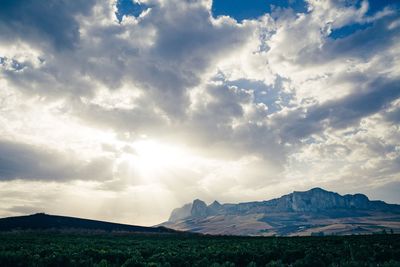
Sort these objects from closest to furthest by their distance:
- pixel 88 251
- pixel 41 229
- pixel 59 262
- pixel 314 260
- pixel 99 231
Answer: pixel 314 260 < pixel 59 262 < pixel 88 251 < pixel 41 229 < pixel 99 231

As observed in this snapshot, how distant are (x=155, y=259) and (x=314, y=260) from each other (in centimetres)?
1358

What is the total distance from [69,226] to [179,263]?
10961cm

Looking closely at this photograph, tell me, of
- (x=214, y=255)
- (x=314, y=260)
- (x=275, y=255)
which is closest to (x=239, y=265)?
(x=214, y=255)

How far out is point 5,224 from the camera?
109 meters

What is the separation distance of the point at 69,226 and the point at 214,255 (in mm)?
107652

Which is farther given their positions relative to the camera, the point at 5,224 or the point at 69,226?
the point at 69,226

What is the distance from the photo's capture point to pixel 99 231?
11344 cm

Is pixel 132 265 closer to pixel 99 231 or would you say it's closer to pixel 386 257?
pixel 386 257

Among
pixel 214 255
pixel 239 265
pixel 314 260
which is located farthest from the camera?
pixel 214 255

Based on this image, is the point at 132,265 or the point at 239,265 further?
the point at 239,265

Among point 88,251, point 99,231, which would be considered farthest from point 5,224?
point 88,251

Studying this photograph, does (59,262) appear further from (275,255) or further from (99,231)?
(99,231)

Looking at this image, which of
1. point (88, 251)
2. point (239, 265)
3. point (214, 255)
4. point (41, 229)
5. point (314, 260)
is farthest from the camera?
point (41, 229)

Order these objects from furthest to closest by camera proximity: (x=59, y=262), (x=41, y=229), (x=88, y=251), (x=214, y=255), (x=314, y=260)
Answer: (x=41, y=229)
(x=88, y=251)
(x=214, y=255)
(x=59, y=262)
(x=314, y=260)
